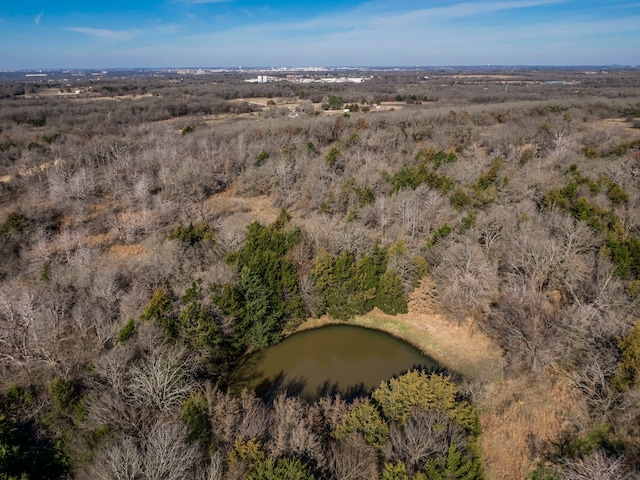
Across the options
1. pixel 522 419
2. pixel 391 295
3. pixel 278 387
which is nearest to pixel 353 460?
pixel 278 387

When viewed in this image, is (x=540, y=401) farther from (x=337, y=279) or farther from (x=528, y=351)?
(x=337, y=279)

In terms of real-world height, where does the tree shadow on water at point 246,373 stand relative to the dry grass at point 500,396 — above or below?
below

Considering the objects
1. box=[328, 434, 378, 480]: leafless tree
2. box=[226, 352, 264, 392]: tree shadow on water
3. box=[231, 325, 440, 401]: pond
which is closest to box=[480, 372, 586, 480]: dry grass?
box=[231, 325, 440, 401]: pond

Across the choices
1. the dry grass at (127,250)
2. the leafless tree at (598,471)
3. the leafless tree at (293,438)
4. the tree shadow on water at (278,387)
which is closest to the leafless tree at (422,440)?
the leafless tree at (293,438)

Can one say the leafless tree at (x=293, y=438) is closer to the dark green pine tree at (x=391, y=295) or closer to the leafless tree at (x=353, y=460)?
the leafless tree at (x=353, y=460)

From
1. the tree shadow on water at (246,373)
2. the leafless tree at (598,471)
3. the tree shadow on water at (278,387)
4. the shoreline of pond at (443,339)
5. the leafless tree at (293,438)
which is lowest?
the tree shadow on water at (278,387)

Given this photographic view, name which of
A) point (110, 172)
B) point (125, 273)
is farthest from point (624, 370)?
point (110, 172)

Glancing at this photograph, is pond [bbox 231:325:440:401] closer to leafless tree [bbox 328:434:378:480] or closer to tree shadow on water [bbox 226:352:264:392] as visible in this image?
tree shadow on water [bbox 226:352:264:392]
